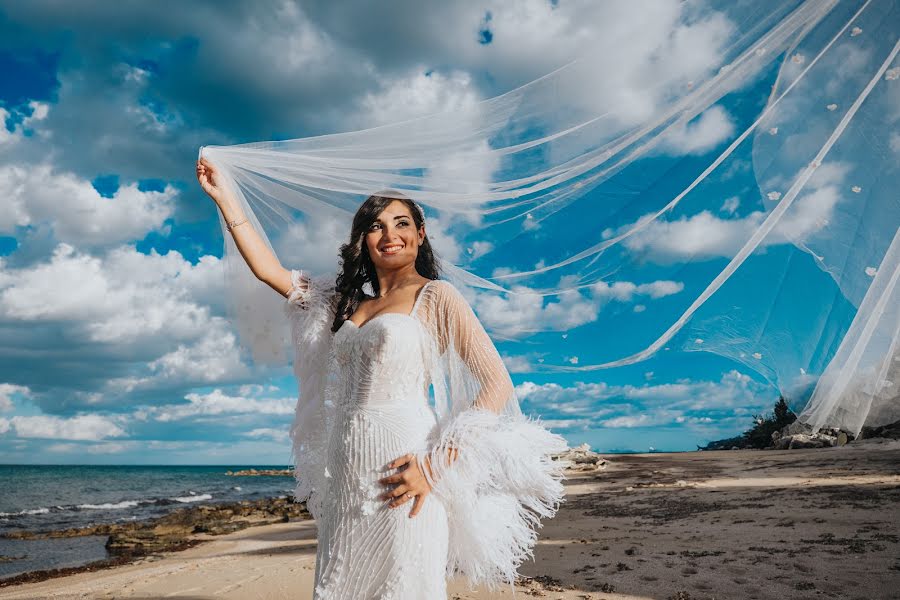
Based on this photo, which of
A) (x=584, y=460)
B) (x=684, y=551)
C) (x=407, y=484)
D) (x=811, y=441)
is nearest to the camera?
(x=407, y=484)

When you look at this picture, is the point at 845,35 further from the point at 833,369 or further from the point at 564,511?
the point at 564,511

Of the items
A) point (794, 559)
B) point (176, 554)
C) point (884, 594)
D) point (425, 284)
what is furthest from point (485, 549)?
point (176, 554)

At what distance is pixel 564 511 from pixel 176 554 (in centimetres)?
669

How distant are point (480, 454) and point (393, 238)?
1054 mm

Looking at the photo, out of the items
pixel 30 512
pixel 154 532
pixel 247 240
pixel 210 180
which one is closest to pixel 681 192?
pixel 247 240

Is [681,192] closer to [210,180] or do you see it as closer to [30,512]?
[210,180]

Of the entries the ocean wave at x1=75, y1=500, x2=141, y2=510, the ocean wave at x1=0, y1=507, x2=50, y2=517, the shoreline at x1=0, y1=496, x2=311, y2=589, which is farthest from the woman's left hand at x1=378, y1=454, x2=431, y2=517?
the ocean wave at x1=75, y1=500, x2=141, y2=510

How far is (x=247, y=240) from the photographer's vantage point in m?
3.21

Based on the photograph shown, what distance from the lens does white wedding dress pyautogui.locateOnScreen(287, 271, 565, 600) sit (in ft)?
7.32

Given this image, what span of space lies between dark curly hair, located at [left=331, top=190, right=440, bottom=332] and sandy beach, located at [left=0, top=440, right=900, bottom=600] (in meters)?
3.02

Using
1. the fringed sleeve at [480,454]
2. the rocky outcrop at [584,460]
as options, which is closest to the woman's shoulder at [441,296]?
the fringed sleeve at [480,454]

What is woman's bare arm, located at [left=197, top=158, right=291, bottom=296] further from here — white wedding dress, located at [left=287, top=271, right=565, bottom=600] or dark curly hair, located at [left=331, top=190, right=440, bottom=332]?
white wedding dress, located at [left=287, top=271, right=565, bottom=600]

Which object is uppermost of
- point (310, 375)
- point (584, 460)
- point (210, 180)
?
point (210, 180)

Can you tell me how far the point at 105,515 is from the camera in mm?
19375
